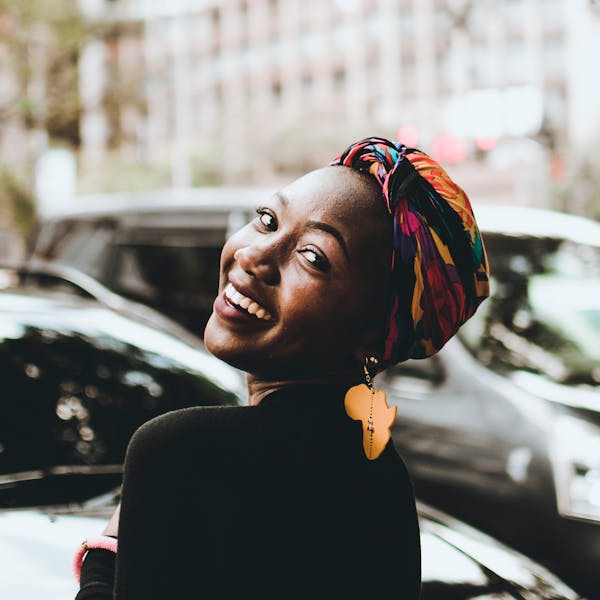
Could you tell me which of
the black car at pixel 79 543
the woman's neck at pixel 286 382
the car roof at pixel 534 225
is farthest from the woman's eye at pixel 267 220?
the car roof at pixel 534 225

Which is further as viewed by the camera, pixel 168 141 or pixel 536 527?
pixel 168 141

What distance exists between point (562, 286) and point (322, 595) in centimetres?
323

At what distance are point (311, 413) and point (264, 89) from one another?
209 feet

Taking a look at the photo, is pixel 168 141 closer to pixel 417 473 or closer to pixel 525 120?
pixel 525 120

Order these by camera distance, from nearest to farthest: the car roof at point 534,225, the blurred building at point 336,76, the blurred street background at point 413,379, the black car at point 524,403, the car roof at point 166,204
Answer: the blurred street background at point 413,379 → the black car at point 524,403 → the car roof at point 534,225 → the car roof at point 166,204 → the blurred building at point 336,76

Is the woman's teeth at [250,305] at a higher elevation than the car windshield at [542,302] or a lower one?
higher

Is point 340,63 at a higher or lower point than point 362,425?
higher

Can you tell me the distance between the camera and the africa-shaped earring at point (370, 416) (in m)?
1.20

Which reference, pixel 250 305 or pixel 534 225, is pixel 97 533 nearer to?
pixel 250 305

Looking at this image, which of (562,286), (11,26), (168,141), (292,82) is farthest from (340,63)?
(562,286)

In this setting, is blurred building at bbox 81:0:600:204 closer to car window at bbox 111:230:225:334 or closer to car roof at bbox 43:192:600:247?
car roof at bbox 43:192:600:247

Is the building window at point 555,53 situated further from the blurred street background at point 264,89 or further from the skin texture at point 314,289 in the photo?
the skin texture at point 314,289

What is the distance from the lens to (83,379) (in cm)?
271

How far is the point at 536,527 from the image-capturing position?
3170 millimetres
